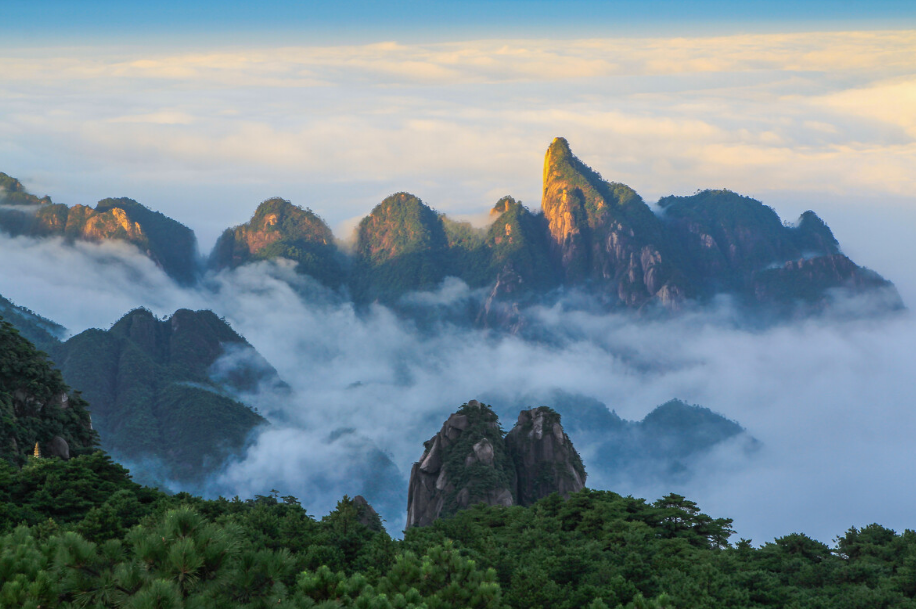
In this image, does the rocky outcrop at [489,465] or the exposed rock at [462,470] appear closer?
the exposed rock at [462,470]

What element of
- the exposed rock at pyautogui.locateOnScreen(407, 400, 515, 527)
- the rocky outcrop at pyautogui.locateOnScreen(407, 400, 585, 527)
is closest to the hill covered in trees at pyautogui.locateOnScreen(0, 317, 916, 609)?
the exposed rock at pyautogui.locateOnScreen(407, 400, 515, 527)

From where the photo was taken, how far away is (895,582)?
2071 inches

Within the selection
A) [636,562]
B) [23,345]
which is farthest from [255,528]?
[23,345]

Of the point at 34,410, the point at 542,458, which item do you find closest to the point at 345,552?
the point at 34,410

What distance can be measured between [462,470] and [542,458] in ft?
42.8

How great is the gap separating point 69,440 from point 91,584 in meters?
64.9

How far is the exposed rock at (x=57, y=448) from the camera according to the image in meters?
73.2

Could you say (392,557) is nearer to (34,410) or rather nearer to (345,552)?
(345,552)

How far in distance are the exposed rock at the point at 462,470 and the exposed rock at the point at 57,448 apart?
47.1 meters

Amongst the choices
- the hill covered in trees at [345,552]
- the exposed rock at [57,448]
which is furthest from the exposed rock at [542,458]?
the exposed rock at [57,448]

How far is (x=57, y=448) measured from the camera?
73938 mm

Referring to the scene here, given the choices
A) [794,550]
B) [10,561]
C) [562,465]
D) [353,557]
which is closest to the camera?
[10,561]

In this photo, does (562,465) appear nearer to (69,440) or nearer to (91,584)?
(69,440)

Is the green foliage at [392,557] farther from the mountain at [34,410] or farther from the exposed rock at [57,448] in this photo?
the exposed rock at [57,448]
